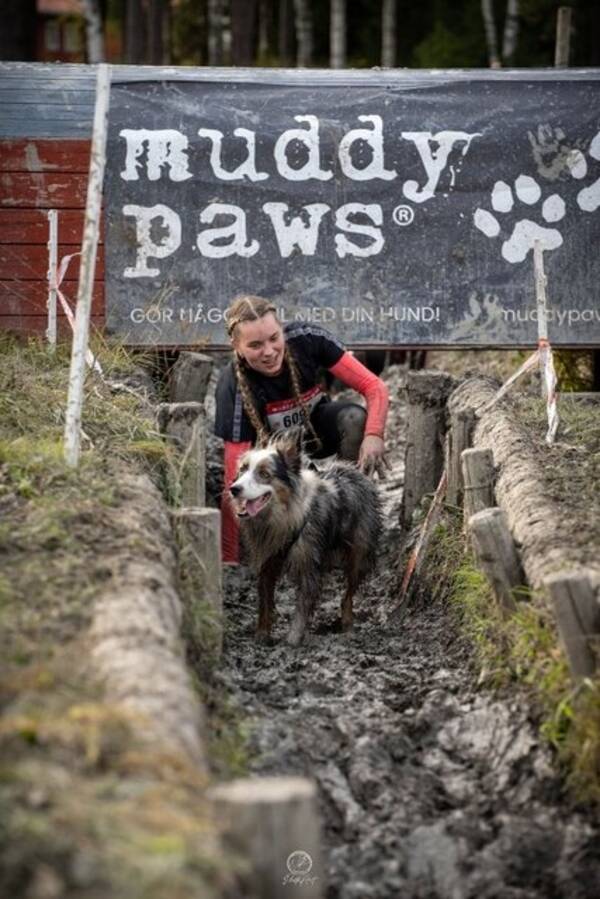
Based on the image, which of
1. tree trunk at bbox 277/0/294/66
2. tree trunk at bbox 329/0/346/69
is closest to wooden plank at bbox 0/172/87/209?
tree trunk at bbox 329/0/346/69

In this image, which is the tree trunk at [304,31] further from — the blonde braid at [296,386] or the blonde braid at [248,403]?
the blonde braid at [248,403]

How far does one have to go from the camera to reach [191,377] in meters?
10.4

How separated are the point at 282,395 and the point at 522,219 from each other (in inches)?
127

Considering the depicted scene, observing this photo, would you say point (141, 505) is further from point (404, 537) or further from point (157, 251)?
point (157, 251)

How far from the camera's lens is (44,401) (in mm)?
8688

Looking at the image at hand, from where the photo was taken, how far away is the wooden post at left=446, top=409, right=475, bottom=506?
352 inches

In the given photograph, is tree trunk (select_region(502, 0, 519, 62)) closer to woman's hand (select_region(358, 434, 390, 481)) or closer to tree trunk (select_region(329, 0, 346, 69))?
tree trunk (select_region(329, 0, 346, 69))

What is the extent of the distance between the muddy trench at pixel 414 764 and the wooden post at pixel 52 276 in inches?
131

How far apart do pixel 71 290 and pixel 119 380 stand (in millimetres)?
1399

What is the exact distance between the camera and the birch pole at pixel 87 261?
6.75 m

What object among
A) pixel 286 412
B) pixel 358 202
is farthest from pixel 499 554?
pixel 358 202

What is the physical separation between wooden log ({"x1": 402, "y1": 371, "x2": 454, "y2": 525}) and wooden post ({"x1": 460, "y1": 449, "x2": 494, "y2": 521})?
7.01 ft

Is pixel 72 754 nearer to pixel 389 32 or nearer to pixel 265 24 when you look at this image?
pixel 389 32

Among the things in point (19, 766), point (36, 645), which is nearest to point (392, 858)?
point (36, 645)
